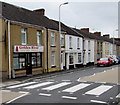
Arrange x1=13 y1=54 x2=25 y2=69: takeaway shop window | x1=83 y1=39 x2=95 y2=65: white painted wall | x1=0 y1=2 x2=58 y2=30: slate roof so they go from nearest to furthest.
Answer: x1=13 y1=54 x2=25 y2=69: takeaway shop window < x1=0 y1=2 x2=58 y2=30: slate roof < x1=83 y1=39 x2=95 y2=65: white painted wall

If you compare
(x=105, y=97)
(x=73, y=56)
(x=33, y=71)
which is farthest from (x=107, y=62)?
(x=105, y=97)

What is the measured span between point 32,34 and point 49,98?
1158 cm

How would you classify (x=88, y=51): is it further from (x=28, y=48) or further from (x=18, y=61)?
(x=18, y=61)

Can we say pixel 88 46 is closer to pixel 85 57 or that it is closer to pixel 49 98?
pixel 85 57

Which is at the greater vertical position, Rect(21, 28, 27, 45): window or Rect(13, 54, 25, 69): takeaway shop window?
Rect(21, 28, 27, 45): window

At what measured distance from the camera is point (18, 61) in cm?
1755

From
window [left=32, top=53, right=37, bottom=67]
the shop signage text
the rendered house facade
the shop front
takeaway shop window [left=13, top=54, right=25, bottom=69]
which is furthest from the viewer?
window [left=32, top=53, right=37, bottom=67]

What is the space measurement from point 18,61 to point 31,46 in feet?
7.41

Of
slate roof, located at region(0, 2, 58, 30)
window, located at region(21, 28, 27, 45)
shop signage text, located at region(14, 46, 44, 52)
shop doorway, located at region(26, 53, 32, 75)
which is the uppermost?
slate roof, located at region(0, 2, 58, 30)

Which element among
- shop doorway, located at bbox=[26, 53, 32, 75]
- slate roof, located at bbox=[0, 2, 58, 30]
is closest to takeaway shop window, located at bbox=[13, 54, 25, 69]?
shop doorway, located at bbox=[26, 53, 32, 75]

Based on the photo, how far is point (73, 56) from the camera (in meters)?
28.6

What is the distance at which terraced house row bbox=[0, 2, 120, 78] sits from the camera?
53.4ft

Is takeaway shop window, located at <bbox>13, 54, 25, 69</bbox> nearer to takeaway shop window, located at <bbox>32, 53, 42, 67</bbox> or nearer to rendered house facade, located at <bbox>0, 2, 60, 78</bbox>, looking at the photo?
rendered house facade, located at <bbox>0, 2, 60, 78</bbox>

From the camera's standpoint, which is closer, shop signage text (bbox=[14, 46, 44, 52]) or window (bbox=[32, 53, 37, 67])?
shop signage text (bbox=[14, 46, 44, 52])
